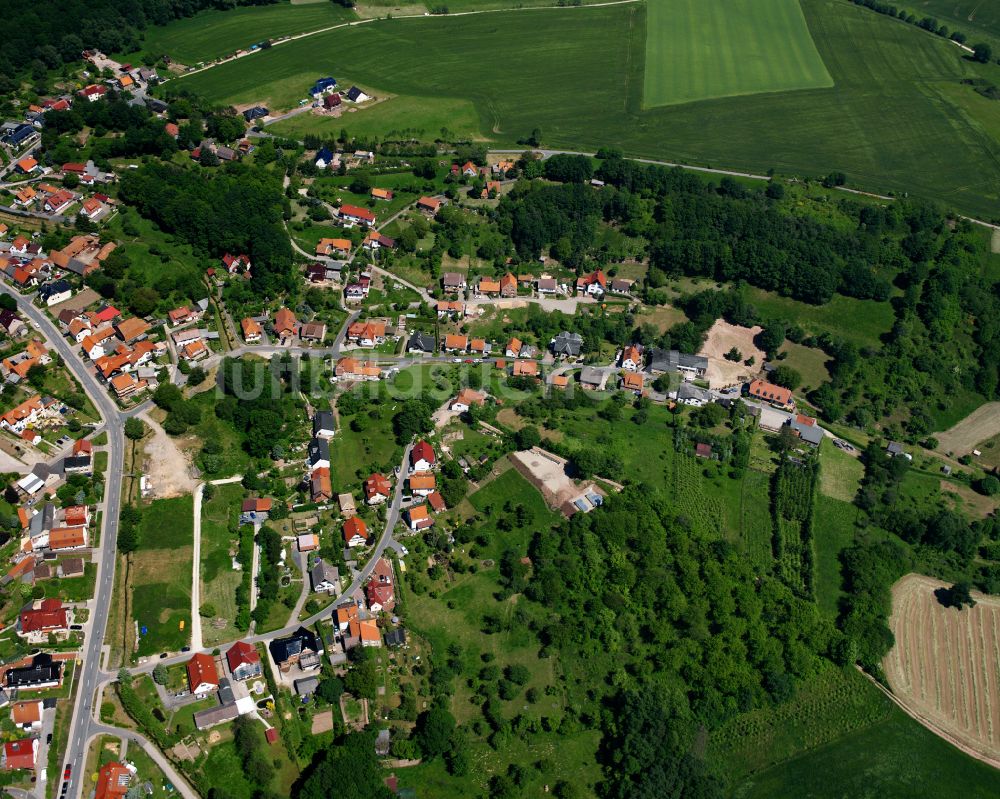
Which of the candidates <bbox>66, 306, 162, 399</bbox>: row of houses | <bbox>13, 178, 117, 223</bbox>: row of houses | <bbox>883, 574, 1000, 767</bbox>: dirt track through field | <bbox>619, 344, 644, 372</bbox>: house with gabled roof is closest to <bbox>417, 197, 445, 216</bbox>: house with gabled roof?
<bbox>619, 344, 644, 372</bbox>: house with gabled roof

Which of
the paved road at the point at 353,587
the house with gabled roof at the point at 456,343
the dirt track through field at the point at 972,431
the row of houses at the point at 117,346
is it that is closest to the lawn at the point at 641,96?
the dirt track through field at the point at 972,431

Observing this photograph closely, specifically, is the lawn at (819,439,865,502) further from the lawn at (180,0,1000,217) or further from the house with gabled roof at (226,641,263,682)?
the house with gabled roof at (226,641,263,682)

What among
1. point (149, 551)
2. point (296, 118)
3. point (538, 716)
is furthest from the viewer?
point (296, 118)

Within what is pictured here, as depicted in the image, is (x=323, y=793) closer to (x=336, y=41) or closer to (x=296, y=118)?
(x=296, y=118)

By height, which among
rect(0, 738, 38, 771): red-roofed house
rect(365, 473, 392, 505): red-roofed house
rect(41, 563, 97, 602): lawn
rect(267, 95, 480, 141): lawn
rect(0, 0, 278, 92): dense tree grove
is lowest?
rect(0, 738, 38, 771): red-roofed house

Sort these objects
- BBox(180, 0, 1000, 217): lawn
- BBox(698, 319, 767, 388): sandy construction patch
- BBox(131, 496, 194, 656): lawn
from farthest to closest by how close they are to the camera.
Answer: BBox(180, 0, 1000, 217): lawn
BBox(698, 319, 767, 388): sandy construction patch
BBox(131, 496, 194, 656): lawn

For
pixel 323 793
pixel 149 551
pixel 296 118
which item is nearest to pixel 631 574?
pixel 323 793

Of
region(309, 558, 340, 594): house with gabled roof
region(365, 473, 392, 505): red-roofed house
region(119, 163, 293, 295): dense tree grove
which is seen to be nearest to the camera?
region(309, 558, 340, 594): house with gabled roof
